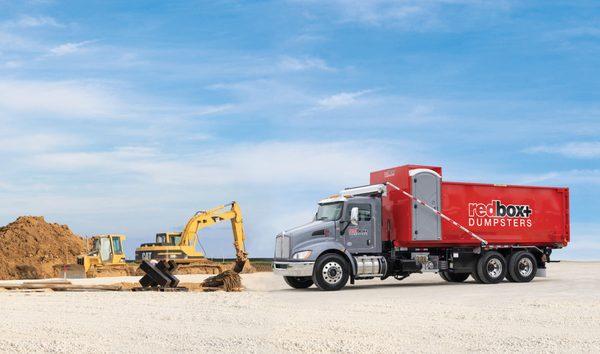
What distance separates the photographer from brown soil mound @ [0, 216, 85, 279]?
40938 mm

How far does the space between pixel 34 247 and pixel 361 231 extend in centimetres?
2722

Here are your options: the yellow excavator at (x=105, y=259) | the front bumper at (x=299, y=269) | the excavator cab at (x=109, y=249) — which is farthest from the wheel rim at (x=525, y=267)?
the excavator cab at (x=109, y=249)

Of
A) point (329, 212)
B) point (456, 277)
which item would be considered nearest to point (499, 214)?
point (456, 277)

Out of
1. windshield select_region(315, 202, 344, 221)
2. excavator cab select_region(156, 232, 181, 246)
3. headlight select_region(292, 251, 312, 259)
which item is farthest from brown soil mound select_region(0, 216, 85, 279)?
headlight select_region(292, 251, 312, 259)

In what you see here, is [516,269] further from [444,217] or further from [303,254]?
[303,254]

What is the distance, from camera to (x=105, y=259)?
1544 inches

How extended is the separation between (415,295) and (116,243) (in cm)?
2316

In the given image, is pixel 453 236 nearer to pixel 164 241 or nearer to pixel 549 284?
pixel 549 284

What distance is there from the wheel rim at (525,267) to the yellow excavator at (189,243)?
14906 mm

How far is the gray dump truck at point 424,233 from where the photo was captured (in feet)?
74.4

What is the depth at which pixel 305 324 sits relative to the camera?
13.0m

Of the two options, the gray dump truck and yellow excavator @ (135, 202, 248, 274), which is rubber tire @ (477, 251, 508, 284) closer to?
the gray dump truck

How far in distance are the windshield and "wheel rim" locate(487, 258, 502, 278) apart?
20.2 feet

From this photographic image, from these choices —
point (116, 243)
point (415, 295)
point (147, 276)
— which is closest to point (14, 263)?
point (116, 243)
